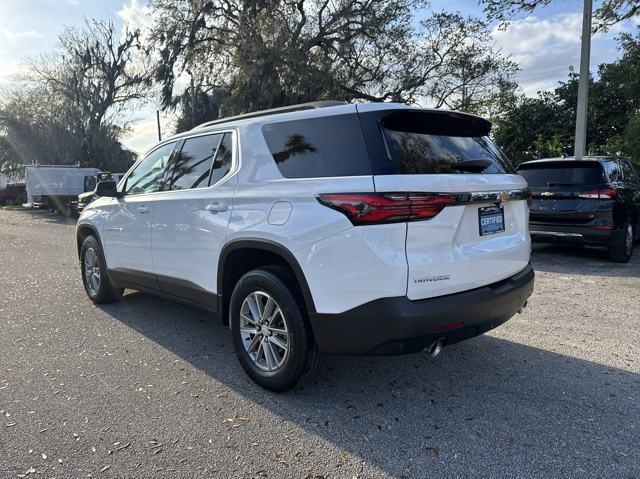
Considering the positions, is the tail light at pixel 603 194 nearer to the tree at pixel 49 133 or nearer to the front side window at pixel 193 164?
the front side window at pixel 193 164

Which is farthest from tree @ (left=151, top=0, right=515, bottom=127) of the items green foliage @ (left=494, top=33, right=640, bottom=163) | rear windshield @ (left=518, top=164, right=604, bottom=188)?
rear windshield @ (left=518, top=164, right=604, bottom=188)

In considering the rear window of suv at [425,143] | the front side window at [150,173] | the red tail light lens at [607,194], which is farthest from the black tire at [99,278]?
the red tail light lens at [607,194]

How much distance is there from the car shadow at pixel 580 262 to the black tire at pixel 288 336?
18.0 feet

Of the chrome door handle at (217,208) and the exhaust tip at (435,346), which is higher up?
the chrome door handle at (217,208)

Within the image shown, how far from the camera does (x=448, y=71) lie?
67.5ft

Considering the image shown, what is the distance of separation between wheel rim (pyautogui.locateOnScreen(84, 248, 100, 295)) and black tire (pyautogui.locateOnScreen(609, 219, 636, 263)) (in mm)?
7374

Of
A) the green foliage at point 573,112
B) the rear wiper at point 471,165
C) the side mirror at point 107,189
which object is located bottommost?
the side mirror at point 107,189

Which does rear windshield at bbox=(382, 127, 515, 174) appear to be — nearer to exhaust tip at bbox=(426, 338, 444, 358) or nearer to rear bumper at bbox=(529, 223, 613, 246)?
exhaust tip at bbox=(426, 338, 444, 358)

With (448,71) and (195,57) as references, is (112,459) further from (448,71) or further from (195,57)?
(195,57)

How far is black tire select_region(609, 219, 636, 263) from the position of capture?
299 inches

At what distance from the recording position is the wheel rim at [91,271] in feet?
18.6

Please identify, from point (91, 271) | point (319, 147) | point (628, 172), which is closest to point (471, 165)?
point (319, 147)

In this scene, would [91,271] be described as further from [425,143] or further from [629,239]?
[629,239]

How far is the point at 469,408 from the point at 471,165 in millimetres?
1570
